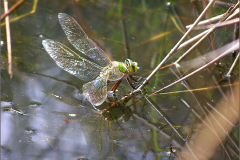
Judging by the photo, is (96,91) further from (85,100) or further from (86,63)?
(86,63)

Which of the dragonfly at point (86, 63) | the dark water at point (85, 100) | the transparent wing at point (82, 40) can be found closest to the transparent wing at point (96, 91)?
the dragonfly at point (86, 63)

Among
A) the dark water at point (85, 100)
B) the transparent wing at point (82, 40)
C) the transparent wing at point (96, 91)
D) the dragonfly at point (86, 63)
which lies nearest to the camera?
the dark water at point (85, 100)

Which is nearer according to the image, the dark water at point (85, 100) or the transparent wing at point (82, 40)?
the dark water at point (85, 100)

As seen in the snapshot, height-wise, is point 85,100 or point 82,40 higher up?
point 82,40

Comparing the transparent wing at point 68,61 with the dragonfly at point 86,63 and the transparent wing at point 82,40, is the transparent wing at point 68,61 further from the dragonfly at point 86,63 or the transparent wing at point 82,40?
the transparent wing at point 82,40

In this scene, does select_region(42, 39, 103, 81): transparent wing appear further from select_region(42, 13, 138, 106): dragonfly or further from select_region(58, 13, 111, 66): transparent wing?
select_region(58, 13, 111, 66): transparent wing

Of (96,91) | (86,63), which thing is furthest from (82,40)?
(96,91)

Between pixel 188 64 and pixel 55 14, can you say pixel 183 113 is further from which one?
pixel 55 14

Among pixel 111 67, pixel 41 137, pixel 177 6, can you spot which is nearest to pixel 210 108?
pixel 111 67

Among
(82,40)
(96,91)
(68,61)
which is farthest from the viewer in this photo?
(82,40)
